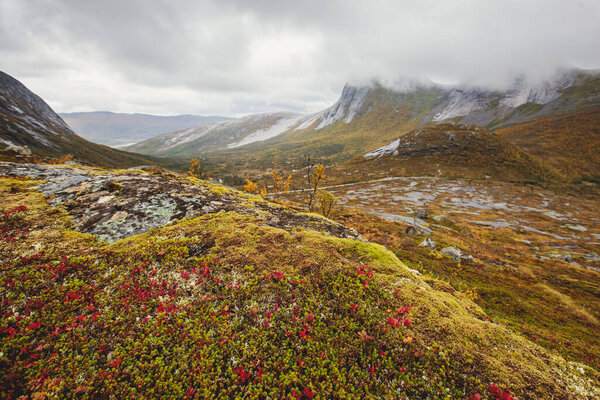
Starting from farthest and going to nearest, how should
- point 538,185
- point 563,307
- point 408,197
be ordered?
1. point 538,185
2. point 408,197
3. point 563,307

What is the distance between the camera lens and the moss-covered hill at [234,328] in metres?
4.89

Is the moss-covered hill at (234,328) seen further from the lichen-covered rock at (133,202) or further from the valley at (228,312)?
the lichen-covered rock at (133,202)

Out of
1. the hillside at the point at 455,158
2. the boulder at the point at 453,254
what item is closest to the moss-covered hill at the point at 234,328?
the boulder at the point at 453,254

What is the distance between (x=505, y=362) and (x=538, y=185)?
160 meters

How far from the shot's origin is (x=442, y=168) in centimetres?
13812

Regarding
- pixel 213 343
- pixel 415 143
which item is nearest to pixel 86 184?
pixel 213 343

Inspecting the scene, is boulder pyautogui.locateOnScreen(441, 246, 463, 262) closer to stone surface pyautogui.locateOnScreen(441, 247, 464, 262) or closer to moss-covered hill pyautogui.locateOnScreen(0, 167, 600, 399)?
stone surface pyautogui.locateOnScreen(441, 247, 464, 262)

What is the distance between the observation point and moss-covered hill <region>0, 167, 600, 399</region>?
16.0 feet

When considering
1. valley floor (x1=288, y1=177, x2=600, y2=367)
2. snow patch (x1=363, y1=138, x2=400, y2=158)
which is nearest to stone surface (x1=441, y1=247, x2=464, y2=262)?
valley floor (x1=288, y1=177, x2=600, y2=367)

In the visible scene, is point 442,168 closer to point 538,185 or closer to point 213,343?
point 538,185

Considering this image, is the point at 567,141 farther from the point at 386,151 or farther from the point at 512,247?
the point at 512,247

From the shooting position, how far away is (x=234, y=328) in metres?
6.17

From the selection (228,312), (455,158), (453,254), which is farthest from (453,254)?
(455,158)

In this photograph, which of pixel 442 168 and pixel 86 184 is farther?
pixel 442 168
